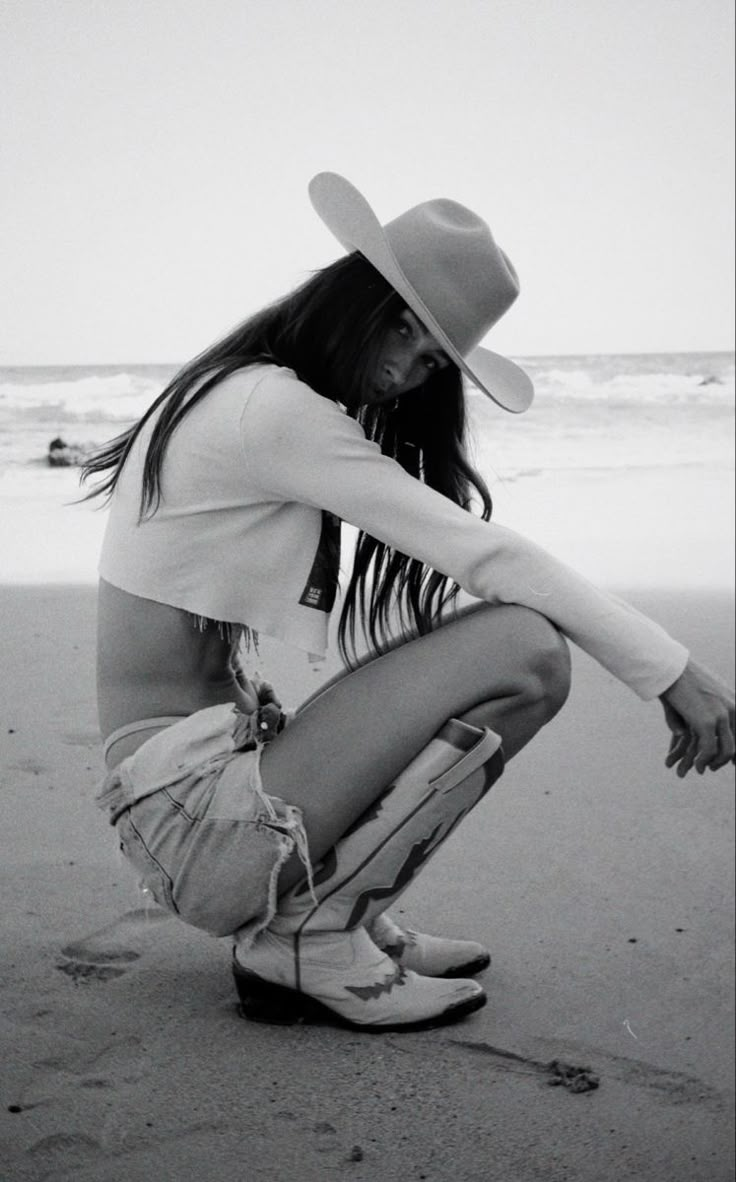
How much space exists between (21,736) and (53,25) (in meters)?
0.64

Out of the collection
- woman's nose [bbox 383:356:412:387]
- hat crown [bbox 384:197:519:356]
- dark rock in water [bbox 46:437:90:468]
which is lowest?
dark rock in water [bbox 46:437:90:468]

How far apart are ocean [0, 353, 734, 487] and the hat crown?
0.65 feet

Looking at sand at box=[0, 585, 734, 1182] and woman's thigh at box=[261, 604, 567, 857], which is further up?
woman's thigh at box=[261, 604, 567, 857]

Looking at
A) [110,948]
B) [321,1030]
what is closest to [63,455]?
[110,948]

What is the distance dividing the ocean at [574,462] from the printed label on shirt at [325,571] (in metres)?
0.25

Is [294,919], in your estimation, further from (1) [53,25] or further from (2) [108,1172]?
(1) [53,25]

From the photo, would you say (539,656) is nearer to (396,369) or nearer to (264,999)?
(396,369)

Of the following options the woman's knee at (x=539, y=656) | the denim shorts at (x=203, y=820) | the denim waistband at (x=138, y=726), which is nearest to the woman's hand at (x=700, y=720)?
the woman's knee at (x=539, y=656)

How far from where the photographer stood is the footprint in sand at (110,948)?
1.24m

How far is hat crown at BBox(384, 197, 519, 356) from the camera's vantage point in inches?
48.4

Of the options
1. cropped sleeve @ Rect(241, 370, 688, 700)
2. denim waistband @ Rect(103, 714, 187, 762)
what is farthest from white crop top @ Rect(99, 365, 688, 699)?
denim waistband @ Rect(103, 714, 187, 762)

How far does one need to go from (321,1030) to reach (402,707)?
1.12 ft

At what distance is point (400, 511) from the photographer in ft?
3.82

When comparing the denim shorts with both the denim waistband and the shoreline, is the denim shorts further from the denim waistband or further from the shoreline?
the shoreline
